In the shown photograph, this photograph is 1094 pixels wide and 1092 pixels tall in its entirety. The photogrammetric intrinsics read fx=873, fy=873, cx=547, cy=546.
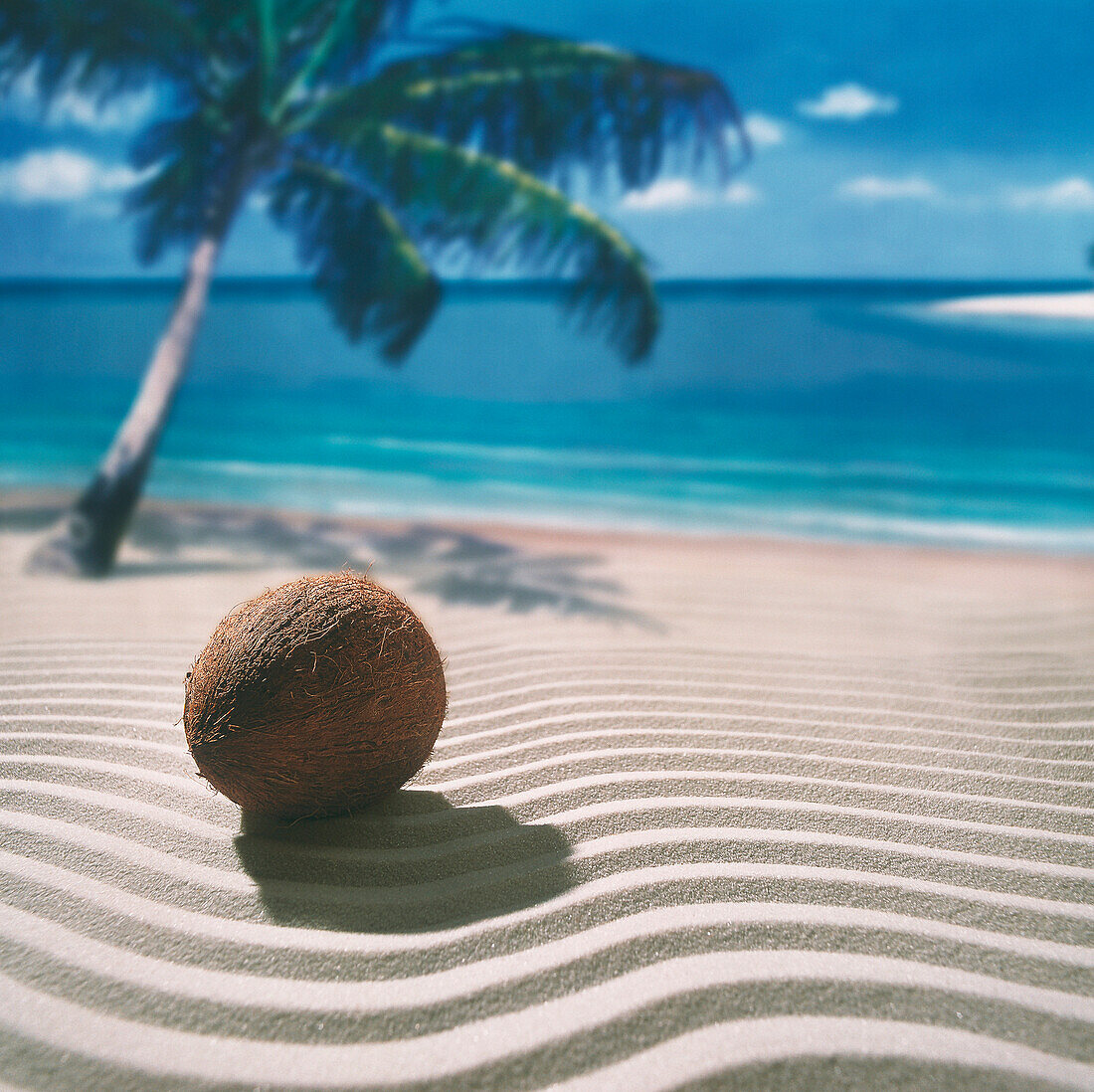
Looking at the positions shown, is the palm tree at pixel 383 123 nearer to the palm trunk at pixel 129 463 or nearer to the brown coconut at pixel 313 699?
the palm trunk at pixel 129 463

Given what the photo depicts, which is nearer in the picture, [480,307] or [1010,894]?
[1010,894]

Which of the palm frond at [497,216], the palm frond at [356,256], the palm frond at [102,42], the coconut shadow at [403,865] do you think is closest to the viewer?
the coconut shadow at [403,865]

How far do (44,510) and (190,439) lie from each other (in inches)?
83.7

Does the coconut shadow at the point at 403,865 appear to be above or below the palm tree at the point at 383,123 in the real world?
below

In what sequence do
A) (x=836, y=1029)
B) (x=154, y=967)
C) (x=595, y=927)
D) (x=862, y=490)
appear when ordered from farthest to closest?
(x=862, y=490), (x=595, y=927), (x=154, y=967), (x=836, y=1029)

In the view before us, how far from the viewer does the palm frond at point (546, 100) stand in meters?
6.25

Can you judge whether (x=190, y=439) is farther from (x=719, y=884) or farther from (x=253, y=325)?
(x=719, y=884)

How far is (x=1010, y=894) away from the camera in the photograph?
2326 mm

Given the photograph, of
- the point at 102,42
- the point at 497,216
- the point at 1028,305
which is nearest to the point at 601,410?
the point at 497,216

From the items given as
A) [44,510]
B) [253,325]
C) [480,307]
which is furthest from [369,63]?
[44,510]

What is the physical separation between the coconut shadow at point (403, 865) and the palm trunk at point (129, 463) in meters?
4.43

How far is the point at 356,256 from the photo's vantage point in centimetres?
727

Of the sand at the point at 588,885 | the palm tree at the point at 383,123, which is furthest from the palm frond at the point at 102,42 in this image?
the sand at the point at 588,885

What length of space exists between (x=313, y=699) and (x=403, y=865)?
54 centimetres
